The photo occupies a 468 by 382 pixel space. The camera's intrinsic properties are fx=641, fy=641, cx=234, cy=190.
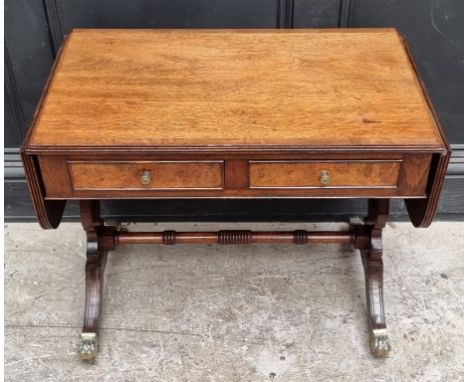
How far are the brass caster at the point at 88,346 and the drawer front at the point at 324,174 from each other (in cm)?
92

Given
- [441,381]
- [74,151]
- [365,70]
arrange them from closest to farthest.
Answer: [74,151] < [365,70] < [441,381]

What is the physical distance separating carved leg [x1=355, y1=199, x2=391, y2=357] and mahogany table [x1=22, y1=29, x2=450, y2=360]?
0.26 metres

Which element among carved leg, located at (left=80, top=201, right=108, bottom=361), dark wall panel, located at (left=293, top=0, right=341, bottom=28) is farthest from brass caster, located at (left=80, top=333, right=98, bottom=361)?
dark wall panel, located at (left=293, top=0, right=341, bottom=28)

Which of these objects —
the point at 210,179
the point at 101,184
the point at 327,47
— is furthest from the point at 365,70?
the point at 101,184

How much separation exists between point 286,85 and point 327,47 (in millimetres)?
285

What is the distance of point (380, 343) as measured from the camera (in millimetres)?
2342

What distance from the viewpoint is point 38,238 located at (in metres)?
2.86

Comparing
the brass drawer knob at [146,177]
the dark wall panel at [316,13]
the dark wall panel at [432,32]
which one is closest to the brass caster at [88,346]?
the brass drawer knob at [146,177]

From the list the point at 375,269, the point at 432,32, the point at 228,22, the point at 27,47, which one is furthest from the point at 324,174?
the point at 27,47

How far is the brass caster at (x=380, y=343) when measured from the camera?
7.66ft

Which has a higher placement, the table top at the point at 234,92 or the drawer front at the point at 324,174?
the table top at the point at 234,92

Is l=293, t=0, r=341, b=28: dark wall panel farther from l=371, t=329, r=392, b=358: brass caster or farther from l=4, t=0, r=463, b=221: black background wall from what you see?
l=371, t=329, r=392, b=358: brass caster

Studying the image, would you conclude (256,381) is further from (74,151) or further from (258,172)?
(74,151)

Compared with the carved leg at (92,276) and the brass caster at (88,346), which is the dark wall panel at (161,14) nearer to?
the carved leg at (92,276)
